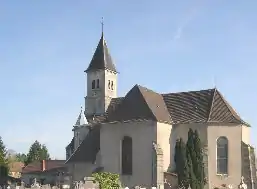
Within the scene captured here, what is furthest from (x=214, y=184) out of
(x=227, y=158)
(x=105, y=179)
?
(x=105, y=179)

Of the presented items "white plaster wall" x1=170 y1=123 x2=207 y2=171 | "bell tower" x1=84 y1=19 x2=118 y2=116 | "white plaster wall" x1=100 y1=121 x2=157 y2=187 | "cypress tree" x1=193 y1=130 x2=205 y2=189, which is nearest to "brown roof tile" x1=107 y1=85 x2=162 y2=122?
"white plaster wall" x1=100 y1=121 x2=157 y2=187

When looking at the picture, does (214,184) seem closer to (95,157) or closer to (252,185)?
(252,185)

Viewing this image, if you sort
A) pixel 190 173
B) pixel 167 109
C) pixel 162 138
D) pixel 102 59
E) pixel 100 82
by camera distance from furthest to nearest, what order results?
pixel 102 59
pixel 100 82
pixel 167 109
pixel 162 138
pixel 190 173

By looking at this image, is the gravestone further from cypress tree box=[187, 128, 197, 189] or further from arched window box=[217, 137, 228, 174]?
arched window box=[217, 137, 228, 174]

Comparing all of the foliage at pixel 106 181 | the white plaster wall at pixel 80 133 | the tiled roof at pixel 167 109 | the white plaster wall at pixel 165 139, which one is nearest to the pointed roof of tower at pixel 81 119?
the white plaster wall at pixel 80 133

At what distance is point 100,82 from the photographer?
184ft

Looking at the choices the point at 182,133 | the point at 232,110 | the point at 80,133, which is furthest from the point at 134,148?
the point at 80,133

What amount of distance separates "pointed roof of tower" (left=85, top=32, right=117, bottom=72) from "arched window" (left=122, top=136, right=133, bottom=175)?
14.8 meters

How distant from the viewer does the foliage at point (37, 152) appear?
91425 mm

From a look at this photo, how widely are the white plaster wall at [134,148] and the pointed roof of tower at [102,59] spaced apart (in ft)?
43.5

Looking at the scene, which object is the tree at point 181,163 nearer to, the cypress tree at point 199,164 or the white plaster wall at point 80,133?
the cypress tree at point 199,164

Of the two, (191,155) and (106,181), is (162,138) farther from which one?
(106,181)

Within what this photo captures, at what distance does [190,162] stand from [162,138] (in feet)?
12.6

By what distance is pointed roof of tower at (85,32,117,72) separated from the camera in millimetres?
56350
